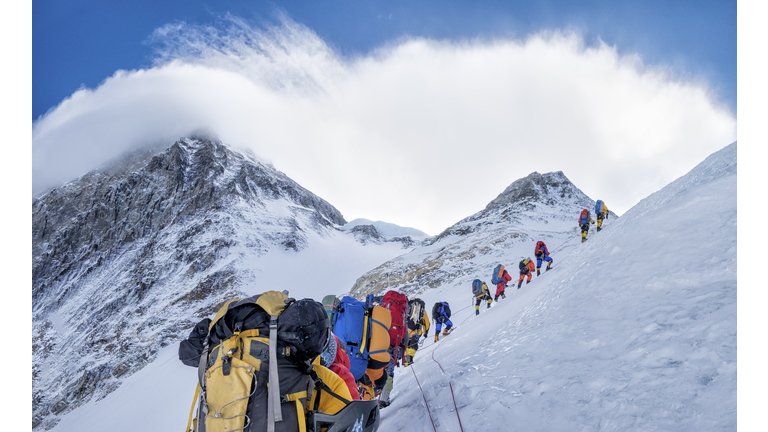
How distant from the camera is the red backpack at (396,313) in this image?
649cm

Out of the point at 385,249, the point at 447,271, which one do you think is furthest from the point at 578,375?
the point at 385,249

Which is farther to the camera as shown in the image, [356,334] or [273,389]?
[356,334]

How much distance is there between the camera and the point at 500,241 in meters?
30.5

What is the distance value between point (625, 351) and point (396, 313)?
405cm

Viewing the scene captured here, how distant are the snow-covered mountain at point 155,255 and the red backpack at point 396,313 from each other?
119ft

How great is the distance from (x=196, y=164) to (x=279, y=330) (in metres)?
101

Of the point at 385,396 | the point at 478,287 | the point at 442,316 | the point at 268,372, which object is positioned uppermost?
the point at 268,372

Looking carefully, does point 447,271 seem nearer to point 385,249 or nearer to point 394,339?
point 394,339

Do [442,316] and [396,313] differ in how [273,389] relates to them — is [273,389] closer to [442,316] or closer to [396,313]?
[396,313]

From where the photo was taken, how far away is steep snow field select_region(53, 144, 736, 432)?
2.62m

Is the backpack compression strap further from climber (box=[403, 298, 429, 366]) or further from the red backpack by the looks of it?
climber (box=[403, 298, 429, 366])

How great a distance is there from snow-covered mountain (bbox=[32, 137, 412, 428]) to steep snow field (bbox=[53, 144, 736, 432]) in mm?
38461

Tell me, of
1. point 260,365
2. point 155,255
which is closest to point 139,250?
point 155,255

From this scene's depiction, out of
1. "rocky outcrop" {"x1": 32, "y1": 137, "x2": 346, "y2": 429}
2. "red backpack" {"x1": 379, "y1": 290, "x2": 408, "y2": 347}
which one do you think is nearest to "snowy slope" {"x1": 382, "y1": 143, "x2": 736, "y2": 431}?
"red backpack" {"x1": 379, "y1": 290, "x2": 408, "y2": 347}
